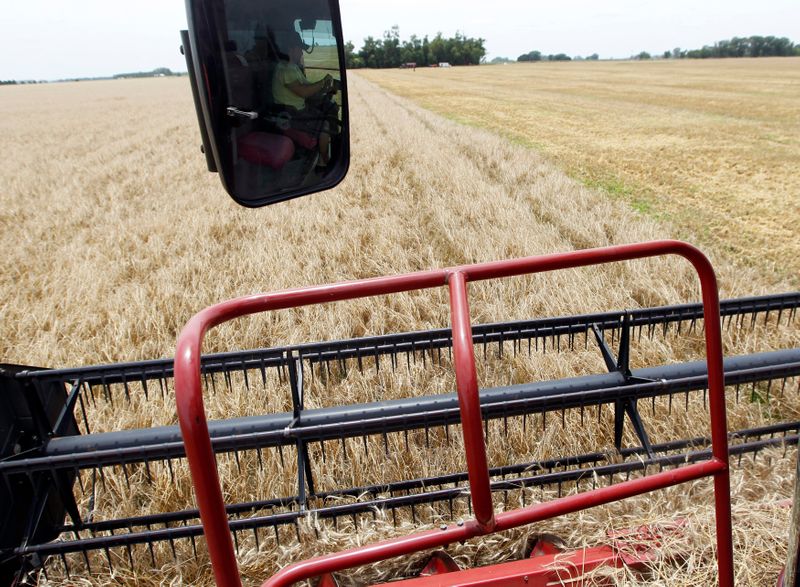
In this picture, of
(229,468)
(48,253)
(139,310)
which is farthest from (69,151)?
(229,468)

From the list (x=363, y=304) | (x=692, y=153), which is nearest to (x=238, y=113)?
(x=363, y=304)

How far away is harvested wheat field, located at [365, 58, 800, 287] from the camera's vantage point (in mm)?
6316

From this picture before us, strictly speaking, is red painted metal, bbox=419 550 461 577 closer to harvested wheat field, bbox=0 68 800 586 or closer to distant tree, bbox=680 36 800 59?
harvested wheat field, bbox=0 68 800 586

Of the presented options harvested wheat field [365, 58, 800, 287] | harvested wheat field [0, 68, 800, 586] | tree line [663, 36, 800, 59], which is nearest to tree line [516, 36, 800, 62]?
tree line [663, 36, 800, 59]

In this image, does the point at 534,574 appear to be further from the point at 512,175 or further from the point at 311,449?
the point at 512,175

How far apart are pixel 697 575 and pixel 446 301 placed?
2496mm

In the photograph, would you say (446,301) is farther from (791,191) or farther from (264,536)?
(791,191)

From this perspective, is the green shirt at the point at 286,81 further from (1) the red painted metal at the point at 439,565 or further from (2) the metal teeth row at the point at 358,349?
(1) the red painted metal at the point at 439,565

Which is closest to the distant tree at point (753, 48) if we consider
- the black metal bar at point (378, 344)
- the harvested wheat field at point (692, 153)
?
the harvested wheat field at point (692, 153)

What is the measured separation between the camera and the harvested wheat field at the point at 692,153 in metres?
6.32

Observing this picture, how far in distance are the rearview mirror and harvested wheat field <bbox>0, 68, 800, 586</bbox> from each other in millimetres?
1204

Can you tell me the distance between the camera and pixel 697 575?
1.75 m

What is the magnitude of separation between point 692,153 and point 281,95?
39.9 ft

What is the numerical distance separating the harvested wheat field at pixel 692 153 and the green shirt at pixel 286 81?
4779mm
